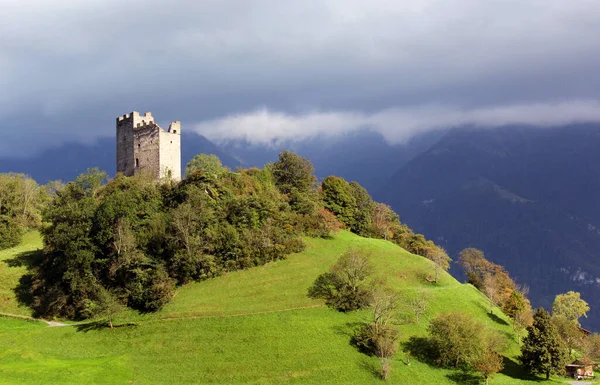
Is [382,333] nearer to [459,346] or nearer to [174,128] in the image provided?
[459,346]

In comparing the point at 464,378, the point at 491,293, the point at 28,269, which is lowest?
the point at 464,378

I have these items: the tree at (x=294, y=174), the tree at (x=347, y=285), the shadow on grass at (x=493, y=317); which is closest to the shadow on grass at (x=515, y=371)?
the shadow on grass at (x=493, y=317)

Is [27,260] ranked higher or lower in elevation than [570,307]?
higher

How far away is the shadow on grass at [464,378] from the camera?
47.6 metres

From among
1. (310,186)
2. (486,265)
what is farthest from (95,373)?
(486,265)

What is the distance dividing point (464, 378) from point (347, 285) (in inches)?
679

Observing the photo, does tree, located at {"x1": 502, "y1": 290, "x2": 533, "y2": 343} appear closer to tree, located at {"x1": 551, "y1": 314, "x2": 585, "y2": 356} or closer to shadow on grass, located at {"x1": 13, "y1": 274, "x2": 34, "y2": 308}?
tree, located at {"x1": 551, "y1": 314, "x2": 585, "y2": 356}

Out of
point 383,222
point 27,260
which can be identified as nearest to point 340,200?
point 383,222

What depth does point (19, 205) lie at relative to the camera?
285 feet

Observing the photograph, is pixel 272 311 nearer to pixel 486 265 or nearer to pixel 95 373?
pixel 95 373

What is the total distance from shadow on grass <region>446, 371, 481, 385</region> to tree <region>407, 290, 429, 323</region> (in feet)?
25.3

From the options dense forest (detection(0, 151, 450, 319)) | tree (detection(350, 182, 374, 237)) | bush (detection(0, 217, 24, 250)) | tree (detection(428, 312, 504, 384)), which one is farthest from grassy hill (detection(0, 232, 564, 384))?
Answer: tree (detection(350, 182, 374, 237))

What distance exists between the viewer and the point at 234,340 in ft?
165

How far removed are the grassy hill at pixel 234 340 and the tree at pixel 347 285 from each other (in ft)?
4.58
